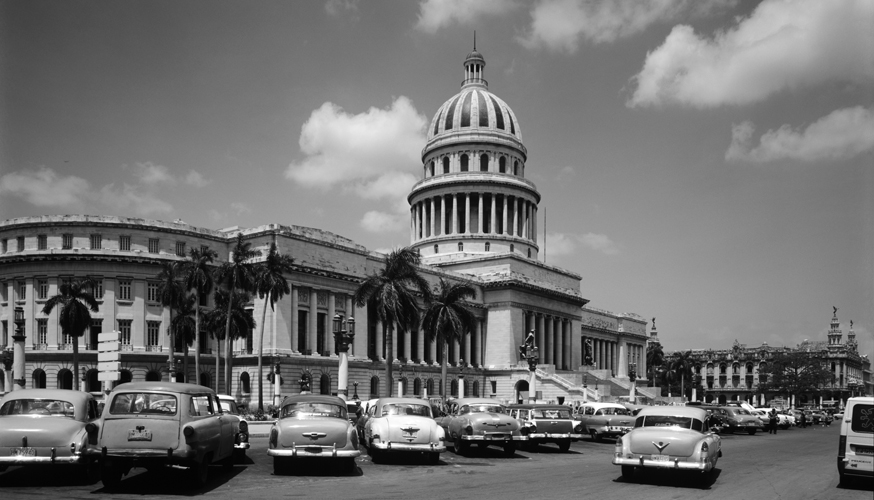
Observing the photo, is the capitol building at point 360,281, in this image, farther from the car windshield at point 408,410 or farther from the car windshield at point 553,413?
the car windshield at point 553,413

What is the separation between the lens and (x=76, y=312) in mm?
55781

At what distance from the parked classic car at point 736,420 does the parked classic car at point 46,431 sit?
117ft

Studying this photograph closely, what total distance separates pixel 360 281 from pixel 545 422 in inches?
1765

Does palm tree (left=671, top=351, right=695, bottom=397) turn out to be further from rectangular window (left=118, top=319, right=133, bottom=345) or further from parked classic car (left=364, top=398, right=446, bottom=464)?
parked classic car (left=364, top=398, right=446, bottom=464)

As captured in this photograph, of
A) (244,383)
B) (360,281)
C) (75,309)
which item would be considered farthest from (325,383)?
(75,309)

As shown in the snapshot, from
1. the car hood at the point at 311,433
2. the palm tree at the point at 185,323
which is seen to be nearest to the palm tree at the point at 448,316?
the palm tree at the point at 185,323

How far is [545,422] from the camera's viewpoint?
2958cm

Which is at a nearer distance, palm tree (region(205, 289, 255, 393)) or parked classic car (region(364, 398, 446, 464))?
parked classic car (region(364, 398, 446, 464))

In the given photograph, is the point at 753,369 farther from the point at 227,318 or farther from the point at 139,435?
the point at 139,435

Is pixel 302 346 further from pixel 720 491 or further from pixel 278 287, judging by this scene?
pixel 720 491

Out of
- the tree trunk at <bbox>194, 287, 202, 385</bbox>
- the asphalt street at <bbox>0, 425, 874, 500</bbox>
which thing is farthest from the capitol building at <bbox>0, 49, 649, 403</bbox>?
the asphalt street at <bbox>0, 425, 874, 500</bbox>

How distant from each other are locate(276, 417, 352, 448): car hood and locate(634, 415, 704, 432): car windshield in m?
7.82

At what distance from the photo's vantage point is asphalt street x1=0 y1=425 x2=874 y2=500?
17016mm

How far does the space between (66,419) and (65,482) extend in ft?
5.13
